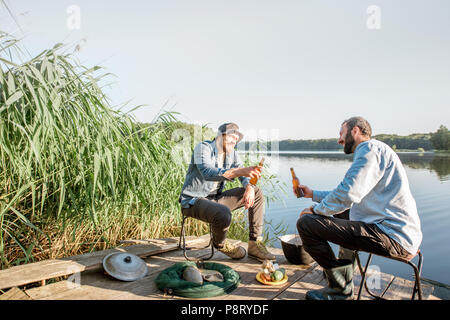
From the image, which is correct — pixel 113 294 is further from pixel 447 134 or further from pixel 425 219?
pixel 447 134

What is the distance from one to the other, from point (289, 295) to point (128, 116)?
2.24m

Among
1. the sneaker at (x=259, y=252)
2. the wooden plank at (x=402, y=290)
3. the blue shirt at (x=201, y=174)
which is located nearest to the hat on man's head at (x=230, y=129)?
the blue shirt at (x=201, y=174)

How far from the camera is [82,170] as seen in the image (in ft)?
7.80

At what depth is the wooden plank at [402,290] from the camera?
2.08 metres

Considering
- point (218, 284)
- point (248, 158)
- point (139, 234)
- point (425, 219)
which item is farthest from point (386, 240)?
point (425, 219)

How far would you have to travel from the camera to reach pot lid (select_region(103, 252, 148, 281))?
2.28m

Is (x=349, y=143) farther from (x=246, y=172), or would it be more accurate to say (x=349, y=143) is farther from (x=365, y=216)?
(x=246, y=172)

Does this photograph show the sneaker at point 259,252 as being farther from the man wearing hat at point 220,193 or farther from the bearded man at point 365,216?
the bearded man at point 365,216

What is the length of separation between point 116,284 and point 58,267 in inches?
16.9

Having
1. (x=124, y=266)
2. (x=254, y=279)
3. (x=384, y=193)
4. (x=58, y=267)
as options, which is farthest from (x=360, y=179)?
(x=58, y=267)

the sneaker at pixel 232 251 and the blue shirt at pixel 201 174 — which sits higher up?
the blue shirt at pixel 201 174

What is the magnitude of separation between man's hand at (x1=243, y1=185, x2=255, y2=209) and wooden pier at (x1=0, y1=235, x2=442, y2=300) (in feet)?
1.79

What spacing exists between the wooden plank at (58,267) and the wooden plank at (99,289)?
77mm

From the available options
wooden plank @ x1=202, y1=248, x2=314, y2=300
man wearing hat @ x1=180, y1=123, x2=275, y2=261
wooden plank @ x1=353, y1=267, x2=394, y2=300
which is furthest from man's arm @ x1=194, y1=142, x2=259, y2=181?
wooden plank @ x1=353, y1=267, x2=394, y2=300
